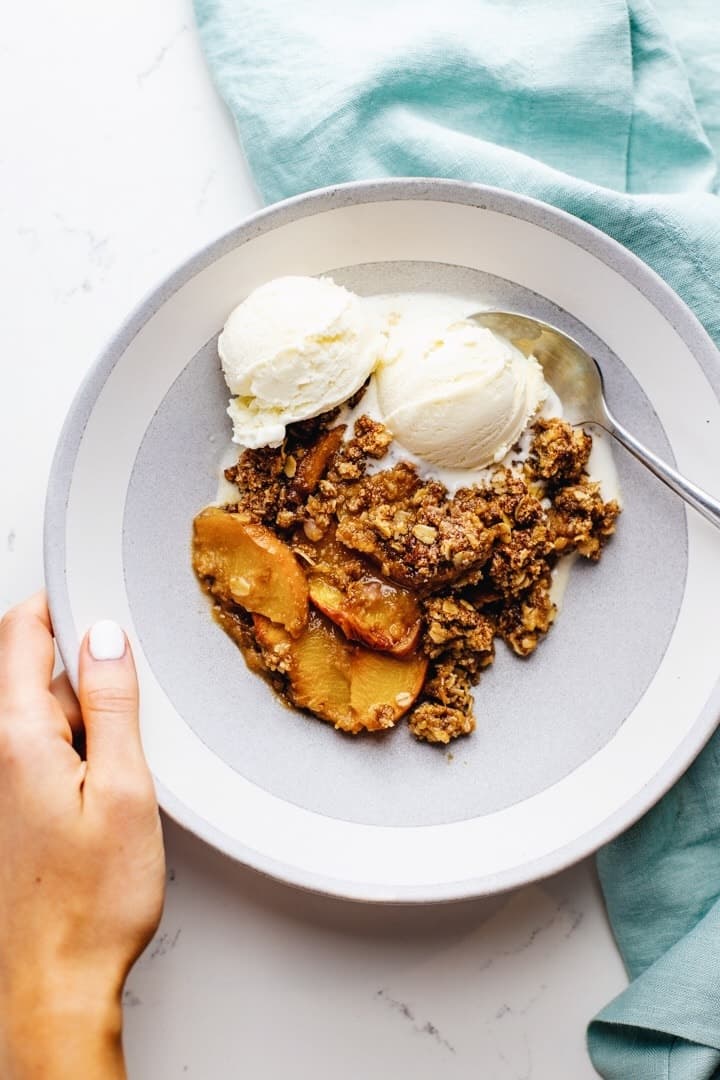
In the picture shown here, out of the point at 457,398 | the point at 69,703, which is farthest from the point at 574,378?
the point at 69,703

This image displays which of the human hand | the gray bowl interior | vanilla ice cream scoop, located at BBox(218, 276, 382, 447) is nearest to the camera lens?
the human hand

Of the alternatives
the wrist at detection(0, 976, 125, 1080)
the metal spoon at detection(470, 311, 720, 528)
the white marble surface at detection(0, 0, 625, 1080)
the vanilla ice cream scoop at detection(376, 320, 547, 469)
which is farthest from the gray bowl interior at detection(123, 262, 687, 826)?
the wrist at detection(0, 976, 125, 1080)

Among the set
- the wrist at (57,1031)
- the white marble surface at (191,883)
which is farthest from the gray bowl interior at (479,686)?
the wrist at (57,1031)

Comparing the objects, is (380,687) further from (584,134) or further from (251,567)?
(584,134)

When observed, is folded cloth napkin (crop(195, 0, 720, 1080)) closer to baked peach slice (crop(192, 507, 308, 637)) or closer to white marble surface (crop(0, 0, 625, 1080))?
white marble surface (crop(0, 0, 625, 1080))

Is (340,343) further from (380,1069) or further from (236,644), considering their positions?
(380,1069)

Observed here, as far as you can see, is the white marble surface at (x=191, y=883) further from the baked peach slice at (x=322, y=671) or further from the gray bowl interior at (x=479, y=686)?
the baked peach slice at (x=322, y=671)

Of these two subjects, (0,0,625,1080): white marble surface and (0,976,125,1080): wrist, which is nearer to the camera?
(0,976,125,1080): wrist

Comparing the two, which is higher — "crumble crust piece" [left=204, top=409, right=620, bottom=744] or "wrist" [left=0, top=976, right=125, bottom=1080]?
"crumble crust piece" [left=204, top=409, right=620, bottom=744]
